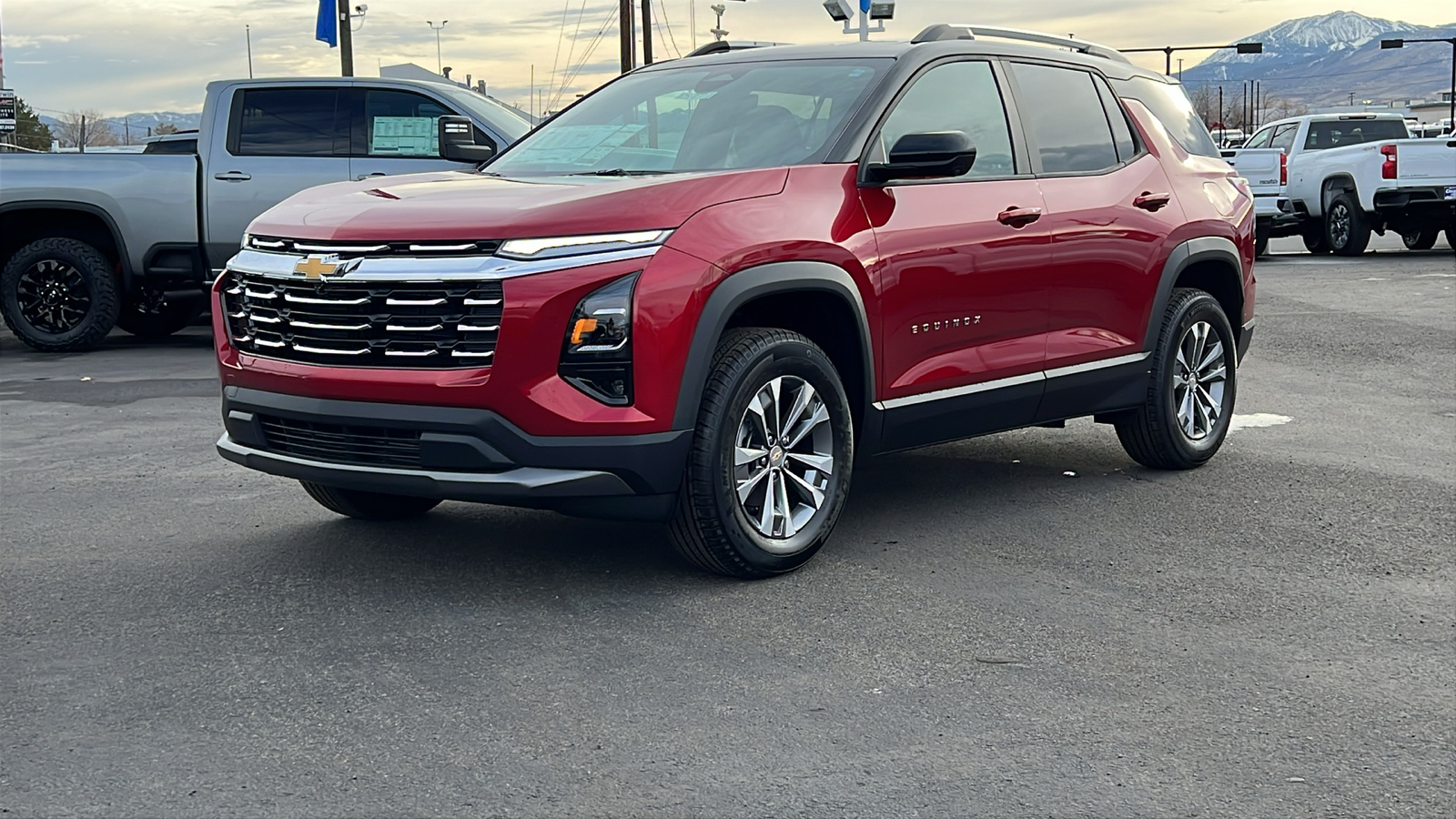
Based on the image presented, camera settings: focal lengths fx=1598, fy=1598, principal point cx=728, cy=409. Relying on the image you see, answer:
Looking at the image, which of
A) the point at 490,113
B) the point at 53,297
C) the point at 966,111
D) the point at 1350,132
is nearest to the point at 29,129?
the point at 1350,132

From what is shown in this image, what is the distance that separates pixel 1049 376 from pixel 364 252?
2813 mm

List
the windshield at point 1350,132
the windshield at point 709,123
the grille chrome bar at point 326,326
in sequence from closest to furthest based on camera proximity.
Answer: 1. the grille chrome bar at point 326,326
2. the windshield at point 709,123
3. the windshield at point 1350,132

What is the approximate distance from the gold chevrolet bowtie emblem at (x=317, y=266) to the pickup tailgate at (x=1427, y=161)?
59.7ft

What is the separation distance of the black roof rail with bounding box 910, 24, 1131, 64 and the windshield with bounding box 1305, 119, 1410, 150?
1708cm

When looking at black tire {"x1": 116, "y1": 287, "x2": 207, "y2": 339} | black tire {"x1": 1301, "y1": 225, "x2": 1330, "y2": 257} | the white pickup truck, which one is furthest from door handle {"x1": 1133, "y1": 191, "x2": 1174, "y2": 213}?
black tire {"x1": 1301, "y1": 225, "x2": 1330, "y2": 257}

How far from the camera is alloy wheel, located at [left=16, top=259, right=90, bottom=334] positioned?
12.0m

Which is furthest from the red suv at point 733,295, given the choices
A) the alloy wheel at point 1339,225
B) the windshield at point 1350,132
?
the windshield at point 1350,132

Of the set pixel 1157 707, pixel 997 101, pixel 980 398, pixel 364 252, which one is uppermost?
pixel 997 101

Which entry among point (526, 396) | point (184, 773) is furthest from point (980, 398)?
point (184, 773)

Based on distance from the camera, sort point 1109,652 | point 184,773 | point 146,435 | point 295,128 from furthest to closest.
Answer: point 295,128 < point 146,435 < point 1109,652 < point 184,773

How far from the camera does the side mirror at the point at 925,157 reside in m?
5.36

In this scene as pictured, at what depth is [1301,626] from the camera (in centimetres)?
480

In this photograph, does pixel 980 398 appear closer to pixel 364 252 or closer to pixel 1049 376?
pixel 1049 376

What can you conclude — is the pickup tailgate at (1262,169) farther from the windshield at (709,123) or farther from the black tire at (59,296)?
the windshield at (709,123)
